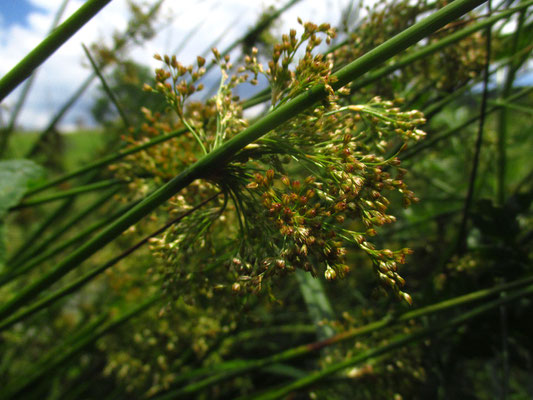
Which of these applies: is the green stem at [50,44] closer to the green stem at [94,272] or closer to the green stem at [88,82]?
the green stem at [94,272]

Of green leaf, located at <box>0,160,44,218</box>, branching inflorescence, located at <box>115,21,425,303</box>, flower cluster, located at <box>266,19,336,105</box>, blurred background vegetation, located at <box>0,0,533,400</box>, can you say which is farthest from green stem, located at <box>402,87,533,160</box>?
green leaf, located at <box>0,160,44,218</box>

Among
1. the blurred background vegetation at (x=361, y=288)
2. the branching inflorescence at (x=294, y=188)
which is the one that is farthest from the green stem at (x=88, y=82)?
the branching inflorescence at (x=294, y=188)

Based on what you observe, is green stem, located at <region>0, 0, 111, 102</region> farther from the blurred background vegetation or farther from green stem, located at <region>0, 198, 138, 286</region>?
green stem, located at <region>0, 198, 138, 286</region>

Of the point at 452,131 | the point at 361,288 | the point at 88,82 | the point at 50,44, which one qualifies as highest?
the point at 88,82

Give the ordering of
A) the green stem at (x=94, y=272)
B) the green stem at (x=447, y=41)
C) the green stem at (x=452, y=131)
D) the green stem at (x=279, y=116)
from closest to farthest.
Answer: the green stem at (x=279, y=116) < the green stem at (x=94, y=272) < the green stem at (x=447, y=41) < the green stem at (x=452, y=131)

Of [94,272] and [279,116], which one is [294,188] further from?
[94,272]

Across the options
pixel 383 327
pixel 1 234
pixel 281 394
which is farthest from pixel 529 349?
pixel 1 234

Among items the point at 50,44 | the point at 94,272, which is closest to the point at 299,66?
the point at 50,44
